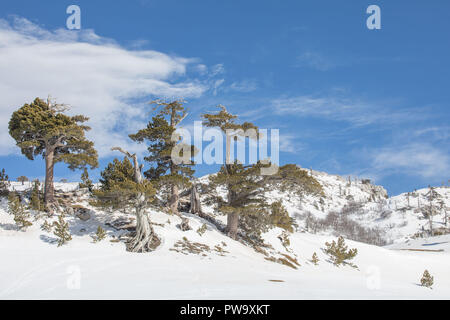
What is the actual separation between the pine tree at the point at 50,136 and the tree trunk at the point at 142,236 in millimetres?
6503

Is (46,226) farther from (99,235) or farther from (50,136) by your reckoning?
(50,136)

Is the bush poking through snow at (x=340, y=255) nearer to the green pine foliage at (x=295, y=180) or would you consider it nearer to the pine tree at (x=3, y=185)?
the green pine foliage at (x=295, y=180)

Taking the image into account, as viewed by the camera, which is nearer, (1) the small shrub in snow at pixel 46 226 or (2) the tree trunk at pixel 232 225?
(1) the small shrub in snow at pixel 46 226

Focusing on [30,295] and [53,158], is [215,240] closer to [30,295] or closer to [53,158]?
Answer: [53,158]

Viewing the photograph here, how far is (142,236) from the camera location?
68.7 feet

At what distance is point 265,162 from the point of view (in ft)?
91.2

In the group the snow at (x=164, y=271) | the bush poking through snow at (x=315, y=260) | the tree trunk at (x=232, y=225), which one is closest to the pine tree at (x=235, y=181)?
the tree trunk at (x=232, y=225)

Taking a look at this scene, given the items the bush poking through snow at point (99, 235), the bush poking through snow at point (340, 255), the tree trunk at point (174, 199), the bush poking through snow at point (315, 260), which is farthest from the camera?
the bush poking through snow at point (340, 255)

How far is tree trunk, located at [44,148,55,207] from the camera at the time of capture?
81.0 feet

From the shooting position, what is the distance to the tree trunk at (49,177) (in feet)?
81.0

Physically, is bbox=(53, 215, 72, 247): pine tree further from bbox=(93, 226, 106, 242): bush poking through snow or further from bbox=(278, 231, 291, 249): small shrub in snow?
bbox=(278, 231, 291, 249): small shrub in snow

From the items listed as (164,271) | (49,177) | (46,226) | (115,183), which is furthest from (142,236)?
(49,177)

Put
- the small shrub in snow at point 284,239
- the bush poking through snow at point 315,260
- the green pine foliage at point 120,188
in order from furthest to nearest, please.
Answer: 1. the small shrub in snow at point 284,239
2. the bush poking through snow at point 315,260
3. the green pine foliage at point 120,188

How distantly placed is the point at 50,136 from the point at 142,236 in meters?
10.4
